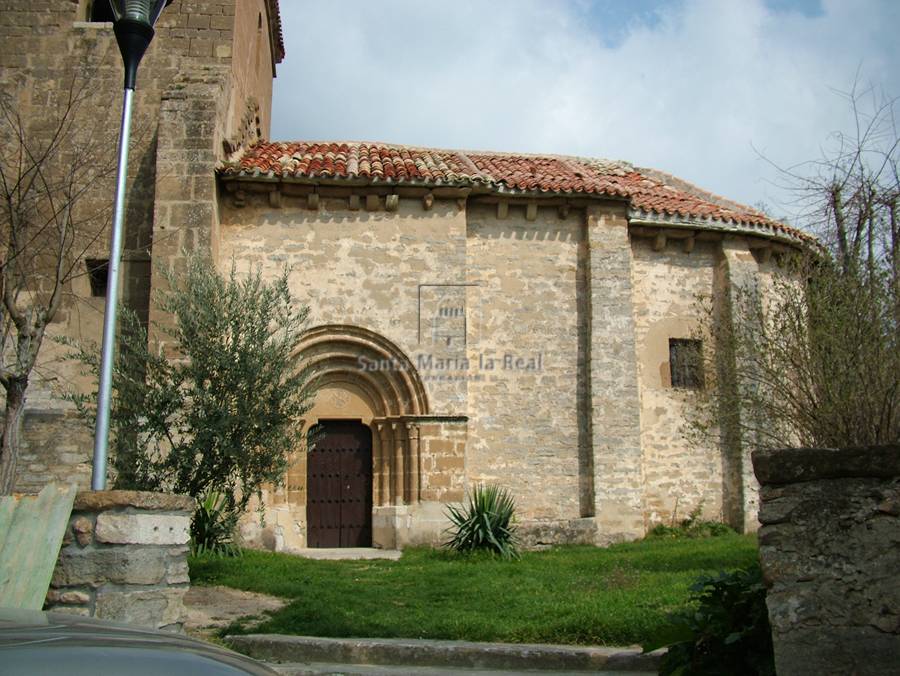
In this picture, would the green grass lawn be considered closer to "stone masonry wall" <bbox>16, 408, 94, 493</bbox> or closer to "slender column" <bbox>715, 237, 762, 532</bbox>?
"slender column" <bbox>715, 237, 762, 532</bbox>

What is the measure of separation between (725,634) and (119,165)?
525 centimetres

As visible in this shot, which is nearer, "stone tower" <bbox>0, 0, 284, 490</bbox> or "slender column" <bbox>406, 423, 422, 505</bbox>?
"stone tower" <bbox>0, 0, 284, 490</bbox>

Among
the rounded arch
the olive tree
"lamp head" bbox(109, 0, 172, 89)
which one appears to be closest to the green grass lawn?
the olive tree

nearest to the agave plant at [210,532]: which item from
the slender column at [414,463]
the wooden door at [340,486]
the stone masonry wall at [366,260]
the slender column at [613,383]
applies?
the wooden door at [340,486]

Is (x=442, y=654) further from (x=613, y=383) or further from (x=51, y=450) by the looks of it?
(x=613, y=383)

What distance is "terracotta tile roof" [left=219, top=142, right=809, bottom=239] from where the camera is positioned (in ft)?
44.8

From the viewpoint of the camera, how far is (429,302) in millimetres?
13750

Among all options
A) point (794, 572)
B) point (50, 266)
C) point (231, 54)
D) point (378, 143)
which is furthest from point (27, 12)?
point (794, 572)

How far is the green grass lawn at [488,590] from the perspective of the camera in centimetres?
668

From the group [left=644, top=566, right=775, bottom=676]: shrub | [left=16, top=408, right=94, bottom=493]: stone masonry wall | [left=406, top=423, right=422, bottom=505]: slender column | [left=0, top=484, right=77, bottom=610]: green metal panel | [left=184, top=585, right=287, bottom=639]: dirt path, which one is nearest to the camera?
[left=644, top=566, right=775, bottom=676]: shrub

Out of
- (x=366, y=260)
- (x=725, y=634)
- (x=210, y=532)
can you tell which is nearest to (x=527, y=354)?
(x=366, y=260)

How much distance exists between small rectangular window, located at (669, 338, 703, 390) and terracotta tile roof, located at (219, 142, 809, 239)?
228 centimetres

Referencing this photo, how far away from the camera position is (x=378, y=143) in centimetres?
1712

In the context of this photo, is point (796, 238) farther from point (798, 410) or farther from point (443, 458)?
point (443, 458)
